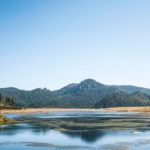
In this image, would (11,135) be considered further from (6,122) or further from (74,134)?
(6,122)

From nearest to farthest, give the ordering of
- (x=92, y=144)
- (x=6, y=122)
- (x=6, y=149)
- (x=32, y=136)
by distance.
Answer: (x=6, y=149), (x=92, y=144), (x=32, y=136), (x=6, y=122)

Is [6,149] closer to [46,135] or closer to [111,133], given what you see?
[46,135]

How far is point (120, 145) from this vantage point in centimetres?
5622

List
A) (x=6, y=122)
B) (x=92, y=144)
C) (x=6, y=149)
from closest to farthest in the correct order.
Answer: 1. (x=6, y=149)
2. (x=92, y=144)
3. (x=6, y=122)

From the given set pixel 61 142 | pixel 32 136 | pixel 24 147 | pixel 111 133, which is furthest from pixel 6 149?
pixel 111 133

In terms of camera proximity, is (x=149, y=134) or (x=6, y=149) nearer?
(x=6, y=149)

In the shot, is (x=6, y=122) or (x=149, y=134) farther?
(x=6, y=122)

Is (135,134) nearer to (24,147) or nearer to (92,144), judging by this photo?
(92,144)

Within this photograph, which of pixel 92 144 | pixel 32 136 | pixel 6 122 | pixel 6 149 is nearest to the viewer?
pixel 6 149

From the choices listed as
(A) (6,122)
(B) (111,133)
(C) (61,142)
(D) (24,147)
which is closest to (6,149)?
(D) (24,147)

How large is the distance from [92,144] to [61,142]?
17.2ft

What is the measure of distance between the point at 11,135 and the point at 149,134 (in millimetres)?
25570

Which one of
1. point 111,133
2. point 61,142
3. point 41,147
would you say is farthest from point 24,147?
point 111,133

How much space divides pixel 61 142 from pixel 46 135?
10099 millimetres
